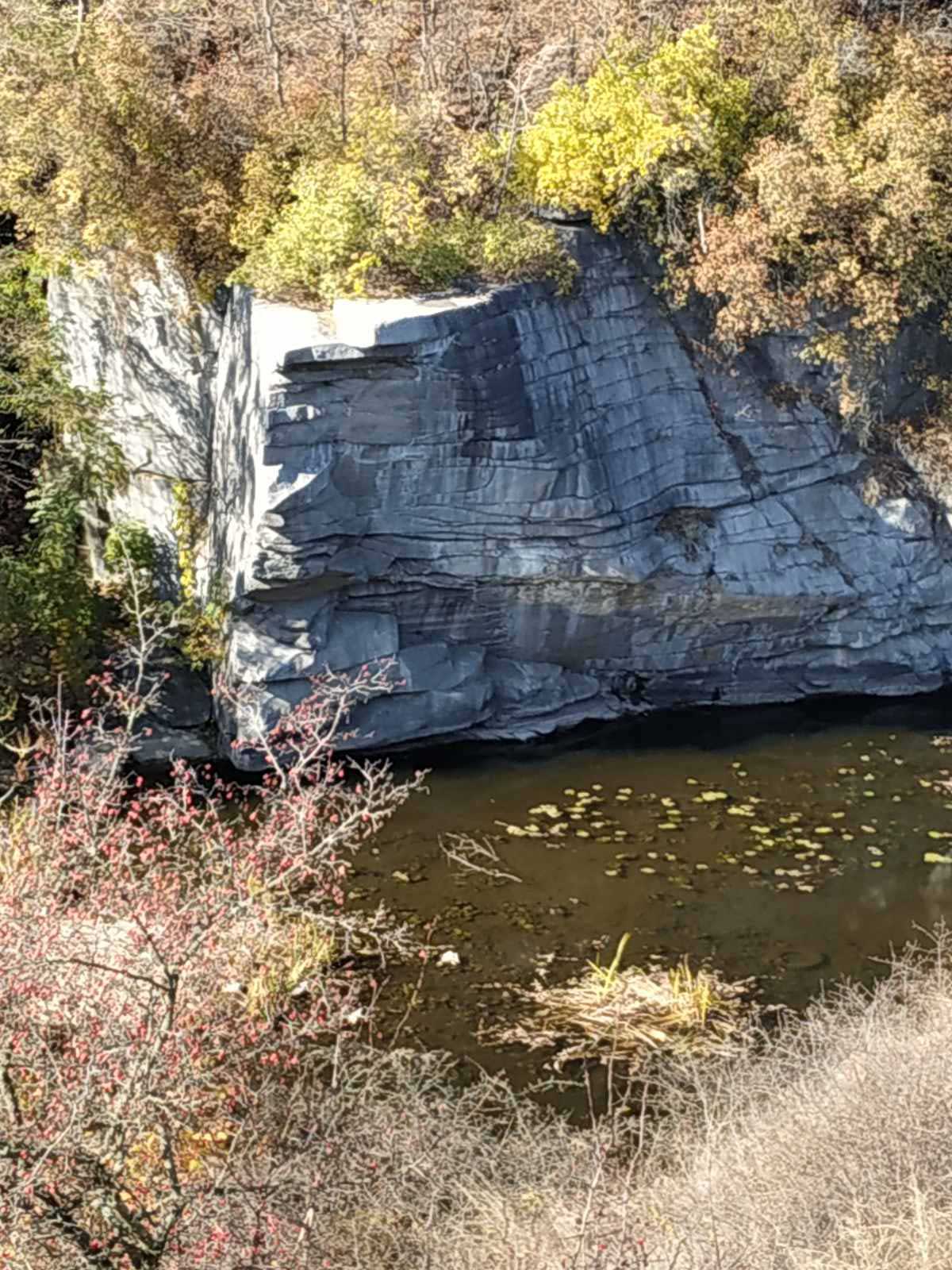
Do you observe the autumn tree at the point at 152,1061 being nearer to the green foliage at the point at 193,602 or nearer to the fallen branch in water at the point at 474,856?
the fallen branch in water at the point at 474,856

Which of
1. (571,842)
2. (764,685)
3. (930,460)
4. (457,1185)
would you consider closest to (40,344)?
(571,842)

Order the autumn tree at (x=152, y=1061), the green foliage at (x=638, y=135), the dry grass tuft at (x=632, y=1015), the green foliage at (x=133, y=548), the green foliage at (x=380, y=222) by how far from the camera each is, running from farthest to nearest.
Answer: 1. the green foliage at (x=133, y=548)
2. the green foliage at (x=638, y=135)
3. the green foliage at (x=380, y=222)
4. the dry grass tuft at (x=632, y=1015)
5. the autumn tree at (x=152, y=1061)

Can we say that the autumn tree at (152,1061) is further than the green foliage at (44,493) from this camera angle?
No

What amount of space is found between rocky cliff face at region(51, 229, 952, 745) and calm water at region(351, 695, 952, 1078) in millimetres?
724

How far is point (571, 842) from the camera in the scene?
37.0 feet

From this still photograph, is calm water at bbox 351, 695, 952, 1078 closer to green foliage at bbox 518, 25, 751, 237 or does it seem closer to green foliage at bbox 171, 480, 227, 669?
green foliage at bbox 171, 480, 227, 669

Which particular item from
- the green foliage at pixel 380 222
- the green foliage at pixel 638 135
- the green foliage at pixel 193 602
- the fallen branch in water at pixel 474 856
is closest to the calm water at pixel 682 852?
the fallen branch in water at pixel 474 856

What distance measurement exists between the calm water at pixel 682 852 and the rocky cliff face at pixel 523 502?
2.37 ft

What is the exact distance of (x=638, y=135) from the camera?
43.3 ft

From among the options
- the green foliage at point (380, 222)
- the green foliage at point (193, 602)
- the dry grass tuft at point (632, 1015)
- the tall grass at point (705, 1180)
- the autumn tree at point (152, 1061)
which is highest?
the green foliage at point (380, 222)

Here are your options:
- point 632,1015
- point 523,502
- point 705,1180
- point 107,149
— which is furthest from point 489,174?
point 705,1180

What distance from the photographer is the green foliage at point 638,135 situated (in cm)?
1313

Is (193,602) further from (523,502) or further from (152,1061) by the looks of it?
(152,1061)

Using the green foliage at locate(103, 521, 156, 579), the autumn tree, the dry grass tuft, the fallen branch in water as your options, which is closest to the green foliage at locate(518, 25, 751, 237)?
the green foliage at locate(103, 521, 156, 579)
